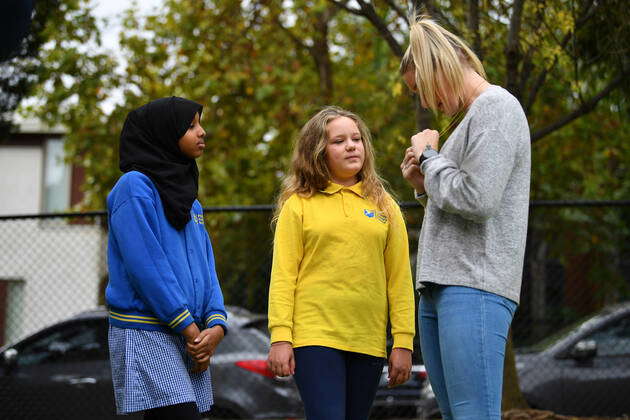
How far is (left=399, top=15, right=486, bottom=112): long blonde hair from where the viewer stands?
9.73 ft

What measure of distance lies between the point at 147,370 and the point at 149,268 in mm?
386

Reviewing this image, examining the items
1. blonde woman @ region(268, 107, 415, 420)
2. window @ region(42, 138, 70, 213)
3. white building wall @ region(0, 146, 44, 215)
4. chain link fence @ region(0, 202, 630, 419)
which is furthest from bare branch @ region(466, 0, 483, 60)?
white building wall @ region(0, 146, 44, 215)

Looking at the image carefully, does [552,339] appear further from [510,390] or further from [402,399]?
[510,390]

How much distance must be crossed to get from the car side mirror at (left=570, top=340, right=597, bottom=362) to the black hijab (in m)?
5.83

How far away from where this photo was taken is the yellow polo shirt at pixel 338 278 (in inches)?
130

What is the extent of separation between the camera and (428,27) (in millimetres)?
3043

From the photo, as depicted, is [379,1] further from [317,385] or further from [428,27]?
[317,385]

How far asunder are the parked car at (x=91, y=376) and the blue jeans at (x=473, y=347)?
15.6ft

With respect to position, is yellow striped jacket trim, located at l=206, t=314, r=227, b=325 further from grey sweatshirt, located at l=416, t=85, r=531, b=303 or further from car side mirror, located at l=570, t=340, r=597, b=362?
car side mirror, located at l=570, t=340, r=597, b=362

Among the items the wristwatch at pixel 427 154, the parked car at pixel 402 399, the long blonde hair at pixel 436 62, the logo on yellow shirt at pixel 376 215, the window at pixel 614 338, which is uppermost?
the long blonde hair at pixel 436 62

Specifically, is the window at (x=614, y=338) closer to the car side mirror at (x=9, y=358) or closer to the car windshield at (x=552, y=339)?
the car windshield at (x=552, y=339)

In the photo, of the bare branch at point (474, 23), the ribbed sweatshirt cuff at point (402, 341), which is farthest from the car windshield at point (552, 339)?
the ribbed sweatshirt cuff at point (402, 341)

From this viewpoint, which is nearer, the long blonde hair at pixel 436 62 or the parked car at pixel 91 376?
the long blonde hair at pixel 436 62

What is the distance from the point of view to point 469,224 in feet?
9.43
